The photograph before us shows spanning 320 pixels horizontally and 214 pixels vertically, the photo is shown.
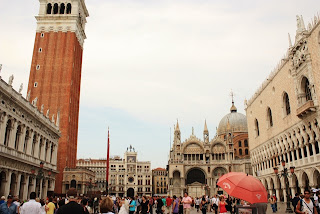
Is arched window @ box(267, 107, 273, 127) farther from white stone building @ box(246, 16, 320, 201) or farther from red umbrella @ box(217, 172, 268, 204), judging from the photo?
red umbrella @ box(217, 172, 268, 204)

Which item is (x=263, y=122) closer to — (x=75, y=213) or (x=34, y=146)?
(x=34, y=146)

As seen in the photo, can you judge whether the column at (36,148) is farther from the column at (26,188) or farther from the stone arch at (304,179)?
the stone arch at (304,179)

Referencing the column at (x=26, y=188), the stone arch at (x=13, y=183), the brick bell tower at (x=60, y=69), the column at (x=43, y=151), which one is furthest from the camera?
the brick bell tower at (x=60, y=69)

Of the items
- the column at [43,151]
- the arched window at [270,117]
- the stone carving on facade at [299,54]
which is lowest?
the column at [43,151]

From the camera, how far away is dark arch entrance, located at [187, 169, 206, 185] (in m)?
54.9

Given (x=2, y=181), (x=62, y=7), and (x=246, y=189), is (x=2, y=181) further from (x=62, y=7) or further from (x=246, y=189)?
(x=62, y=7)

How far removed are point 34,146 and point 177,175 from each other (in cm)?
2986

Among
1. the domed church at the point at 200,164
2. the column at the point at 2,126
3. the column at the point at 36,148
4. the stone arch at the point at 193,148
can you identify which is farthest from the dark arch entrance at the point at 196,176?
the column at the point at 2,126

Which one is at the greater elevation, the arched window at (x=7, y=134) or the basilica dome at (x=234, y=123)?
the basilica dome at (x=234, y=123)

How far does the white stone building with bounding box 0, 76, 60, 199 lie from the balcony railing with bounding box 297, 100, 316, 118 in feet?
79.8

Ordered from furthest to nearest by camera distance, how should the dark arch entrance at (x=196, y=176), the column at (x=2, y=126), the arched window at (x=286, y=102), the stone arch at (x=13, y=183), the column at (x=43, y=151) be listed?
1. the dark arch entrance at (x=196, y=176)
2. the column at (x=43, y=151)
3. the arched window at (x=286, y=102)
4. the stone arch at (x=13, y=183)
5. the column at (x=2, y=126)

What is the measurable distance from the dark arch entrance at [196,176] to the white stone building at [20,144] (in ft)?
89.6

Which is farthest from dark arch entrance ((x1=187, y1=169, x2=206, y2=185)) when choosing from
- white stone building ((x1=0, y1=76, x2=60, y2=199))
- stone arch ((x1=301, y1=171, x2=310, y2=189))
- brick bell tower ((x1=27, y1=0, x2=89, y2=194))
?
white stone building ((x1=0, y1=76, x2=60, y2=199))

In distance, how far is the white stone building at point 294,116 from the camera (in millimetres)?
26062
